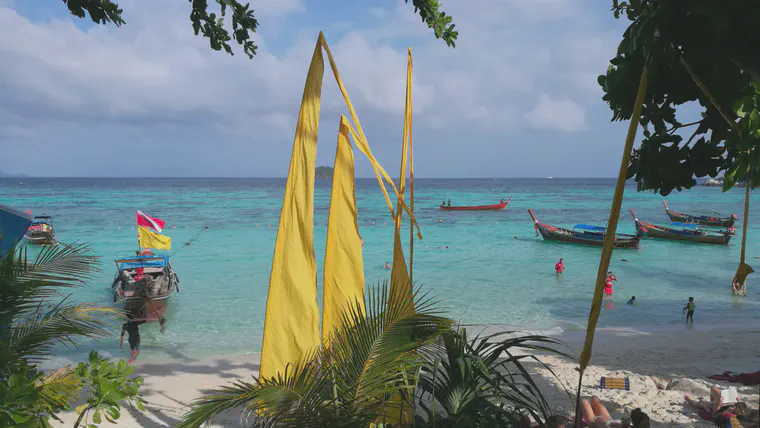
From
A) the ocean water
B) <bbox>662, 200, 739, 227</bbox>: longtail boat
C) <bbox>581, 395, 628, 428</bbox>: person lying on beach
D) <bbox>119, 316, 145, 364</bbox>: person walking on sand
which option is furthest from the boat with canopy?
<bbox>662, 200, 739, 227</bbox>: longtail boat

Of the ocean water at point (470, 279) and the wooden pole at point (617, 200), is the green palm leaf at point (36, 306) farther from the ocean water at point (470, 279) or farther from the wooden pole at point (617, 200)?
the wooden pole at point (617, 200)

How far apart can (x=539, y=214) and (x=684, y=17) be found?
225ft

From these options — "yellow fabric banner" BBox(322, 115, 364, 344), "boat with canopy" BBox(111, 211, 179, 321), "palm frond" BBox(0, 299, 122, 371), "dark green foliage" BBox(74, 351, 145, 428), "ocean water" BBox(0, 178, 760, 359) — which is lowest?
"ocean water" BBox(0, 178, 760, 359)

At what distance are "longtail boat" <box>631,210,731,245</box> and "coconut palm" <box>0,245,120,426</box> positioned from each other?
3567 cm

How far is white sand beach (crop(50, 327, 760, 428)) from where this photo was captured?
8516 millimetres

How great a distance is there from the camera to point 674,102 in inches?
196

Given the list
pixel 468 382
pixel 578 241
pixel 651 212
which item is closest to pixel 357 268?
pixel 468 382

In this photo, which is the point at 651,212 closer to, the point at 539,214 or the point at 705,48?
the point at 539,214

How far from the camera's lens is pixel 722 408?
693 cm

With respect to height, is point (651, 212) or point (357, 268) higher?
point (357, 268)

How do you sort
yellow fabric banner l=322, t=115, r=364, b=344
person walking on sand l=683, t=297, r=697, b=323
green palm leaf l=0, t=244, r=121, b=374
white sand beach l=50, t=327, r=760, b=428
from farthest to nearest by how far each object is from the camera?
person walking on sand l=683, t=297, r=697, b=323 < white sand beach l=50, t=327, r=760, b=428 < yellow fabric banner l=322, t=115, r=364, b=344 < green palm leaf l=0, t=244, r=121, b=374

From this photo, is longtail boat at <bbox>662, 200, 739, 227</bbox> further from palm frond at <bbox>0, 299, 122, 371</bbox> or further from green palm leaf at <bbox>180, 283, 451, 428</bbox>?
palm frond at <bbox>0, 299, 122, 371</bbox>

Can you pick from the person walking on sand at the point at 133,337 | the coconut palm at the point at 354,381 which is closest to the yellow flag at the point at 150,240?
the person walking on sand at the point at 133,337

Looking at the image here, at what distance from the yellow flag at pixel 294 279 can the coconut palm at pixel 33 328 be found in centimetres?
165
